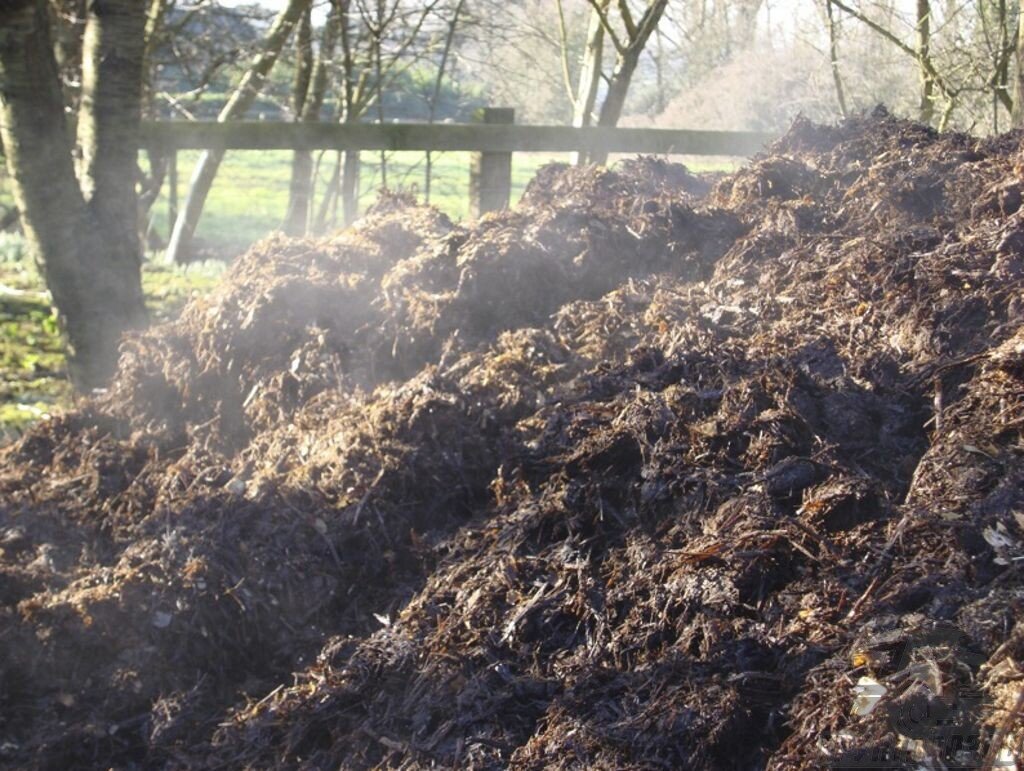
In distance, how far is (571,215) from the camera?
4.93 meters

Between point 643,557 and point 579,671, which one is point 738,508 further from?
point 579,671

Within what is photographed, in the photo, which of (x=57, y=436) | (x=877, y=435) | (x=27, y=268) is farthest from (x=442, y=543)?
(x=27, y=268)

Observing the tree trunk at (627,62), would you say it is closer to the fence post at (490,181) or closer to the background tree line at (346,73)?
the background tree line at (346,73)

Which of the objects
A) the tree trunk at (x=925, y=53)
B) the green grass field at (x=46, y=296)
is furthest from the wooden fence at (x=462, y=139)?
the tree trunk at (x=925, y=53)

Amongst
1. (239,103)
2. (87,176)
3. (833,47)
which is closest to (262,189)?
(239,103)

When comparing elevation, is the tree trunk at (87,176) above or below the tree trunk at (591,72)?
below

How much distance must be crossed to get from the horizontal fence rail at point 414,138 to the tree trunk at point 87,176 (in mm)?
558

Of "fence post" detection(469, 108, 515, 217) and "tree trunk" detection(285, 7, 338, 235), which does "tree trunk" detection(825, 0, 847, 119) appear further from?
"tree trunk" detection(285, 7, 338, 235)

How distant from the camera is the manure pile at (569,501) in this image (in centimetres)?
256

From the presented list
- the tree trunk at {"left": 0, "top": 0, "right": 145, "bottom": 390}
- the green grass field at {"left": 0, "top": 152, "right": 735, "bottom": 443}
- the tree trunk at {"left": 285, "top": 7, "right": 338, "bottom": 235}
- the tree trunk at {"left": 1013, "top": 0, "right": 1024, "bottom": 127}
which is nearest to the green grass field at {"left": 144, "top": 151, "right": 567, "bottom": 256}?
the green grass field at {"left": 0, "top": 152, "right": 735, "bottom": 443}

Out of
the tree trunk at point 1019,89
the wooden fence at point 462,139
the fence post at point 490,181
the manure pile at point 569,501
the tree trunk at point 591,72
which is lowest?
the manure pile at point 569,501

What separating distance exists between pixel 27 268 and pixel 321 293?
6.83m

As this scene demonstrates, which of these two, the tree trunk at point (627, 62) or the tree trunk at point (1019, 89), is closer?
the tree trunk at point (1019, 89)

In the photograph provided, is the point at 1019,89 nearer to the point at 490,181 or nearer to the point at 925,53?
the point at 925,53
